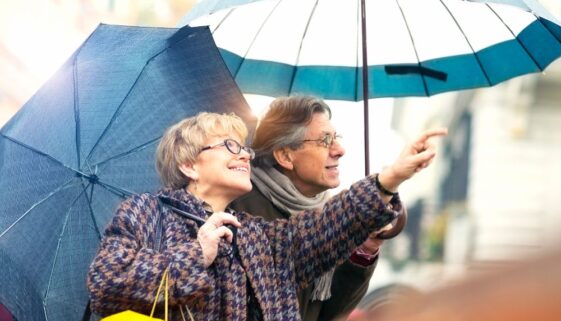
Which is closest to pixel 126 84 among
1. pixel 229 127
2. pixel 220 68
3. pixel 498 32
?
pixel 220 68

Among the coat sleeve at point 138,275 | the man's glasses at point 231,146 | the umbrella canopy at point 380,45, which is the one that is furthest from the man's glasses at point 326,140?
the coat sleeve at point 138,275

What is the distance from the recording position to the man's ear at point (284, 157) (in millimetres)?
3139

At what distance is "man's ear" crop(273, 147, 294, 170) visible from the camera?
314 centimetres

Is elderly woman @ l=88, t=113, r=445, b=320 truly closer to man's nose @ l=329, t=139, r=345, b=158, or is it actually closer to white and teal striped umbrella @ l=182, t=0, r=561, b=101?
man's nose @ l=329, t=139, r=345, b=158

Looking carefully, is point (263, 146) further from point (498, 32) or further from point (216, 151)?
point (498, 32)

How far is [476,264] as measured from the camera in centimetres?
43

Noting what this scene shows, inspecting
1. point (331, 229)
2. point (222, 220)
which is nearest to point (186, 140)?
point (222, 220)

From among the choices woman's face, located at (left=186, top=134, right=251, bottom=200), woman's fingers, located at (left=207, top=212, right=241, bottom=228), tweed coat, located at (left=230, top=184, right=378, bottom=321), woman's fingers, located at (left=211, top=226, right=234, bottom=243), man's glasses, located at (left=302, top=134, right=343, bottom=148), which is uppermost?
woman's face, located at (left=186, top=134, right=251, bottom=200)

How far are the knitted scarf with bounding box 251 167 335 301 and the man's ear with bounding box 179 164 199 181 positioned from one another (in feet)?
1.31

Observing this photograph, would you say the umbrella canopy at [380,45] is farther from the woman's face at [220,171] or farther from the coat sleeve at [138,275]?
the coat sleeve at [138,275]

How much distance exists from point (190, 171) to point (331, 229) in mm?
471

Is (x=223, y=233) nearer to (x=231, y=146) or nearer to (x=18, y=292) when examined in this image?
(x=231, y=146)

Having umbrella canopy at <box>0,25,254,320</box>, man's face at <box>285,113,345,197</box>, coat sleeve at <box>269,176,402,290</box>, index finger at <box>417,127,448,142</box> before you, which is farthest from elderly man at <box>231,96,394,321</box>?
index finger at <box>417,127,448,142</box>

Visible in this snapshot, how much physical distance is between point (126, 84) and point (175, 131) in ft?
1.64
